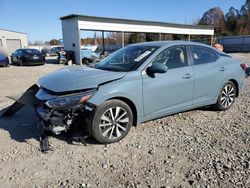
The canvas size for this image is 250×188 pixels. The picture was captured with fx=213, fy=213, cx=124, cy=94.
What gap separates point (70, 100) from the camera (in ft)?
10.4

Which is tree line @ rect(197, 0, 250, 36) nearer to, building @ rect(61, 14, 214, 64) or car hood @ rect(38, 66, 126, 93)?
building @ rect(61, 14, 214, 64)

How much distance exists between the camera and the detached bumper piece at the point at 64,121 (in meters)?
3.18

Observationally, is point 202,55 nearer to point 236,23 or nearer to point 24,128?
point 24,128

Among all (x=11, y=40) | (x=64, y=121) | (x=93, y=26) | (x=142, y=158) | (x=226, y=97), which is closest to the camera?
(x=142, y=158)

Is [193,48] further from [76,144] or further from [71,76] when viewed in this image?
[76,144]

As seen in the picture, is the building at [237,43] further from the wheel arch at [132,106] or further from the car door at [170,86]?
the wheel arch at [132,106]

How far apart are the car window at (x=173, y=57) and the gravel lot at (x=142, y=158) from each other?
1.17 meters

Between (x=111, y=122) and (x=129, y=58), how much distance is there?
1.38 meters

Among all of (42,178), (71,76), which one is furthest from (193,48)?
(42,178)

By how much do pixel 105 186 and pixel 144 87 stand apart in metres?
1.74

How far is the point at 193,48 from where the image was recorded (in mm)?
4406

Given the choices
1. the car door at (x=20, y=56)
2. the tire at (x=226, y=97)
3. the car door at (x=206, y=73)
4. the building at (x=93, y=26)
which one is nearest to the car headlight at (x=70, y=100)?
the car door at (x=206, y=73)

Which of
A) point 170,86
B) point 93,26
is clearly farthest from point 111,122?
point 93,26

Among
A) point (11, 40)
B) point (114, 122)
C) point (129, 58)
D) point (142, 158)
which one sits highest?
point (11, 40)
